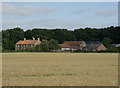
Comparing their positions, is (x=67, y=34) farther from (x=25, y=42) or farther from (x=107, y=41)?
(x=25, y=42)

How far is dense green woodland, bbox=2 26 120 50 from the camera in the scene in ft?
434

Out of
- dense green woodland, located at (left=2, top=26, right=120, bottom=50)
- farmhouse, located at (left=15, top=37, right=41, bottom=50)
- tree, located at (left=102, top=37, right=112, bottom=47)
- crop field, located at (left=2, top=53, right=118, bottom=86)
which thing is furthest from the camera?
tree, located at (left=102, top=37, right=112, bottom=47)

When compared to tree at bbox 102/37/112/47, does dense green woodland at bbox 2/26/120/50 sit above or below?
above

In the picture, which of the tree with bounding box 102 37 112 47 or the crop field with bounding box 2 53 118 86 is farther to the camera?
the tree with bounding box 102 37 112 47

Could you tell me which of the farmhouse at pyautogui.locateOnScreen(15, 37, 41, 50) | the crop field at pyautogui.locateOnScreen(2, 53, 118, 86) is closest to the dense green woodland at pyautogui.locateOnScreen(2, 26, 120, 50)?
the farmhouse at pyautogui.locateOnScreen(15, 37, 41, 50)

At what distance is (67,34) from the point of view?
148 meters

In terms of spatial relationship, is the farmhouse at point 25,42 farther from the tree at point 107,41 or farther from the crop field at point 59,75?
the crop field at point 59,75

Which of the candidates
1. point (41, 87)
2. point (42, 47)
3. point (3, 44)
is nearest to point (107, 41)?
point (42, 47)

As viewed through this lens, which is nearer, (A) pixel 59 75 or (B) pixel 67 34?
(A) pixel 59 75

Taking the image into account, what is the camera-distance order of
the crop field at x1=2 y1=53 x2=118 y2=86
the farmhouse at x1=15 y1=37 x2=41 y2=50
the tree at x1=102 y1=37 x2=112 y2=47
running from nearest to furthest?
the crop field at x1=2 y1=53 x2=118 y2=86 < the farmhouse at x1=15 y1=37 x2=41 y2=50 < the tree at x1=102 y1=37 x2=112 y2=47

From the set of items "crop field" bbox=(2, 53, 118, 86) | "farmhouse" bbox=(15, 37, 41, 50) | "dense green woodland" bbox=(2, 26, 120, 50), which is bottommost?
"crop field" bbox=(2, 53, 118, 86)

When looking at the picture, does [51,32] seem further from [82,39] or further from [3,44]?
[3,44]

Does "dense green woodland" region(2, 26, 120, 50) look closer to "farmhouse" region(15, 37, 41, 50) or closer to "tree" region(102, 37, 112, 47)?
"farmhouse" region(15, 37, 41, 50)

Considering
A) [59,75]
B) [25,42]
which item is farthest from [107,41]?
[59,75]
